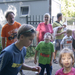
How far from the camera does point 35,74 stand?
4.21 m

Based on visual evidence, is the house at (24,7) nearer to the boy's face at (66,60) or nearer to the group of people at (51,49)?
the group of people at (51,49)

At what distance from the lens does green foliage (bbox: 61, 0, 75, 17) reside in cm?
3133

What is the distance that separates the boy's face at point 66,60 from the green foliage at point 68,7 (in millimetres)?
30585

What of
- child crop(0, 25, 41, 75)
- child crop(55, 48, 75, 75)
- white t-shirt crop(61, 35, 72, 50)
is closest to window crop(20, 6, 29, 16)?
white t-shirt crop(61, 35, 72, 50)

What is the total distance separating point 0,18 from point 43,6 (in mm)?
3424

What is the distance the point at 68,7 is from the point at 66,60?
1241 inches

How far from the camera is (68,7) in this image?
104 ft

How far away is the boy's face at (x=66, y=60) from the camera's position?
2.01 metres

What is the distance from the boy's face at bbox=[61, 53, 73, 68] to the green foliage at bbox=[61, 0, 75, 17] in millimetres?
30585

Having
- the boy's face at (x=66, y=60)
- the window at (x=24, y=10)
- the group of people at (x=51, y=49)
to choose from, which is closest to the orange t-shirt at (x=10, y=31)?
→ the group of people at (x=51, y=49)

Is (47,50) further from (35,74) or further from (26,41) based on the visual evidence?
(26,41)

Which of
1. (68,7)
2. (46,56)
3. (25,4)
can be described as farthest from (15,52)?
(68,7)

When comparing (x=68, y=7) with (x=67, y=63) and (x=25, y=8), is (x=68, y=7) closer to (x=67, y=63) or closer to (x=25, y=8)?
(x=25, y=8)

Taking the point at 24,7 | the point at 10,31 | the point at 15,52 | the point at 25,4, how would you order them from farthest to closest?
1. the point at 24,7
2. the point at 25,4
3. the point at 10,31
4. the point at 15,52
